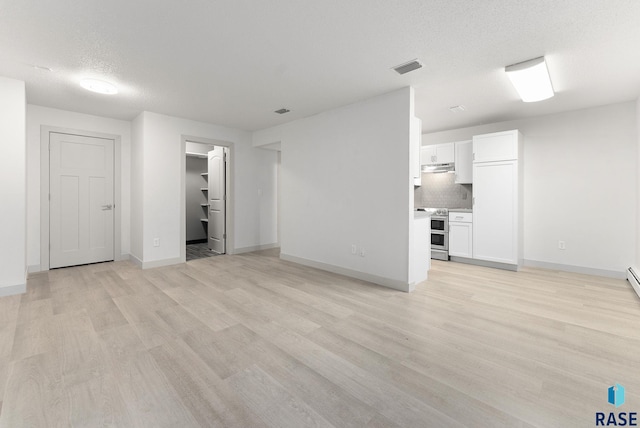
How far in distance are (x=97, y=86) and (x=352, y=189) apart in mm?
3486

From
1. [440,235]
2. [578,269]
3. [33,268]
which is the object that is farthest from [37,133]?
[578,269]

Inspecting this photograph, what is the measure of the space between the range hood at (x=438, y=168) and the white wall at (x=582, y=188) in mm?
1140

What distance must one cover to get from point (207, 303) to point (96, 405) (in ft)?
4.98

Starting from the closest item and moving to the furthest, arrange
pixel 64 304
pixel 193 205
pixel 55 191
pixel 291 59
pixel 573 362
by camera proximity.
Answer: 1. pixel 573 362
2. pixel 291 59
3. pixel 64 304
4. pixel 55 191
5. pixel 193 205

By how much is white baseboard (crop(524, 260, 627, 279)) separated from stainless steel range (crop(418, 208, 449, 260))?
132 cm

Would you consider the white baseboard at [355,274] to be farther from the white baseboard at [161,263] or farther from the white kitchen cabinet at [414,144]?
the white baseboard at [161,263]

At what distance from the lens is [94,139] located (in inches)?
191

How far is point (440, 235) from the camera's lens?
5379 mm

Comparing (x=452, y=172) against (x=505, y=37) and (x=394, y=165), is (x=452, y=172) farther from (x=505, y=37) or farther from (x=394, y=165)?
(x=505, y=37)

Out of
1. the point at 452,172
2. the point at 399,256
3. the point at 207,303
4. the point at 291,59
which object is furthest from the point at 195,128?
the point at 452,172

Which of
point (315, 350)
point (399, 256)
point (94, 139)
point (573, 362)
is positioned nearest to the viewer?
point (573, 362)

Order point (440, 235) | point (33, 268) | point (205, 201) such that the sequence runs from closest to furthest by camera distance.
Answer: point (33, 268) < point (440, 235) < point (205, 201)

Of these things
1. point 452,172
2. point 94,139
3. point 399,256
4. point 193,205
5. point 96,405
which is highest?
point 94,139

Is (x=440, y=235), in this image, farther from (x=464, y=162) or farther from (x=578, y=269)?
(x=578, y=269)
